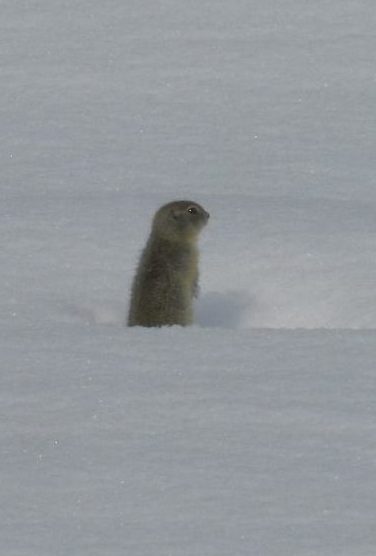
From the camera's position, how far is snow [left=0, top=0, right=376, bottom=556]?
420 cm

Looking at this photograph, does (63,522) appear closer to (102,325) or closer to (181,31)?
(102,325)

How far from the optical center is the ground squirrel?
19.6ft

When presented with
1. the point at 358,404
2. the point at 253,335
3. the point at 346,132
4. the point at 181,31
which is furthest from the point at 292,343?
the point at 181,31

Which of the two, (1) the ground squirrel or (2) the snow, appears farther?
(1) the ground squirrel

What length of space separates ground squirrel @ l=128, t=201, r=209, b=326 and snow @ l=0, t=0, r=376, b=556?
155mm

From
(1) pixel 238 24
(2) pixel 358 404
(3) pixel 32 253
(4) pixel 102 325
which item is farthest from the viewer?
(1) pixel 238 24

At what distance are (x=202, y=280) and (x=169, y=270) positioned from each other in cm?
25

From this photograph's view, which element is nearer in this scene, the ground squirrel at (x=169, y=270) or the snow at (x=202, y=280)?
the snow at (x=202, y=280)

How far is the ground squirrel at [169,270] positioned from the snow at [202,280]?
0.51ft

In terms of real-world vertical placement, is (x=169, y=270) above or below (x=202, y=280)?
above

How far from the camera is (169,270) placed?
6230 millimetres

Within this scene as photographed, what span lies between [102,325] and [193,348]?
0.49 m

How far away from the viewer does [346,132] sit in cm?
838

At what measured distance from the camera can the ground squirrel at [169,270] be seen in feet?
19.6
